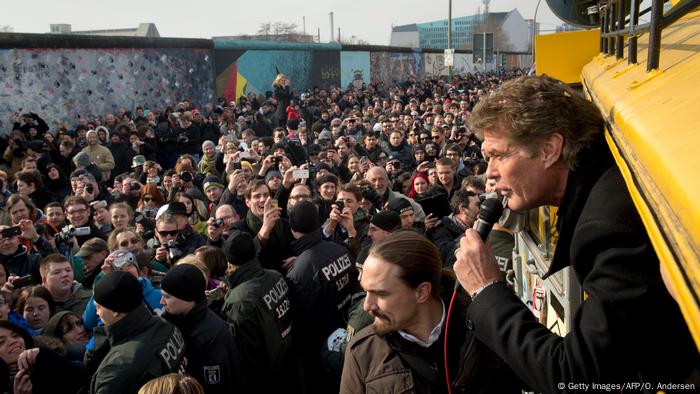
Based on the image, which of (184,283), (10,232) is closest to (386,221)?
(184,283)

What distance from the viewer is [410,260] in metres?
2.37

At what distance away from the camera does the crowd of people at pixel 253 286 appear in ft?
7.50

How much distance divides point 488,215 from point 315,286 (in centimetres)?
232

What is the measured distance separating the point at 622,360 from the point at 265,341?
2.99 meters

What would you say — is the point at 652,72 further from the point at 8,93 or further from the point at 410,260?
the point at 8,93

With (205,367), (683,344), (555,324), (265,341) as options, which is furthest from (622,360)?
(265,341)

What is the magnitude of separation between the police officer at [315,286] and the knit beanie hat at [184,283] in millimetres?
977

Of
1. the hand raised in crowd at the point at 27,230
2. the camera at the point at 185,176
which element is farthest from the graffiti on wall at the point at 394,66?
the hand raised in crowd at the point at 27,230

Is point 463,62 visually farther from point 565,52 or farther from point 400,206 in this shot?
point 565,52

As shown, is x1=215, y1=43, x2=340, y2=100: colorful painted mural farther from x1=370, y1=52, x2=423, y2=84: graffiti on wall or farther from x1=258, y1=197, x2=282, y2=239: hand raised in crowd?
x1=258, y1=197, x2=282, y2=239: hand raised in crowd

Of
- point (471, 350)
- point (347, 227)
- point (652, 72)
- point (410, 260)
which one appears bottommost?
point (347, 227)

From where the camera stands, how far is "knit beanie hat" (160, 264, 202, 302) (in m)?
3.53

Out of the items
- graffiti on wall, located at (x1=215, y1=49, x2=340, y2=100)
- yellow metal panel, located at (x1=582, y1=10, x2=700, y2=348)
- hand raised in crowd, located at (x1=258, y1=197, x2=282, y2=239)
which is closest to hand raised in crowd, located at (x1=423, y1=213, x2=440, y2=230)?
hand raised in crowd, located at (x1=258, y1=197, x2=282, y2=239)

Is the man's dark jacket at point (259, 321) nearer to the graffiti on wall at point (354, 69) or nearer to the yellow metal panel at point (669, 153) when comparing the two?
the yellow metal panel at point (669, 153)
